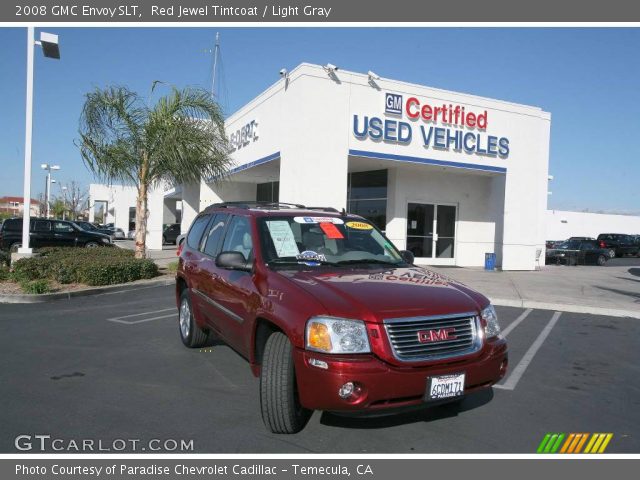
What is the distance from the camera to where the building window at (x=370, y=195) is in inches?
749

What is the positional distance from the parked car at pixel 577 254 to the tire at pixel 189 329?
25936 mm

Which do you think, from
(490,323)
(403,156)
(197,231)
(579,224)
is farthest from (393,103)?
(579,224)

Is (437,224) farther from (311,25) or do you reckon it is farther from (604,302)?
(311,25)

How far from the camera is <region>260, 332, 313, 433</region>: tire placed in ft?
12.8

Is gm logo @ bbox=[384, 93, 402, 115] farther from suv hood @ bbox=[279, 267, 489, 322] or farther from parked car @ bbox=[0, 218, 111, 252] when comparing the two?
parked car @ bbox=[0, 218, 111, 252]

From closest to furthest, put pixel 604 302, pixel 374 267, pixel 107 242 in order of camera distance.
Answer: pixel 374 267, pixel 604 302, pixel 107 242

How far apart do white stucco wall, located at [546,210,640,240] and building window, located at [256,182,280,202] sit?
1533 inches

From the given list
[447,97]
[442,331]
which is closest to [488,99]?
[447,97]

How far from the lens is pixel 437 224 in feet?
64.1

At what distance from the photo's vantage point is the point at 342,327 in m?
3.71

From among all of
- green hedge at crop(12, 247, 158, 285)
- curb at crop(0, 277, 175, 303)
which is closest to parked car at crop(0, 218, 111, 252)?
green hedge at crop(12, 247, 158, 285)

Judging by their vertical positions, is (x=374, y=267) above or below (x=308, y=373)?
above

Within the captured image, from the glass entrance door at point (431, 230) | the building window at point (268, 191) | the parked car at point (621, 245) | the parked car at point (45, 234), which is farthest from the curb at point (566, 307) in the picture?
the parked car at point (621, 245)
